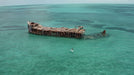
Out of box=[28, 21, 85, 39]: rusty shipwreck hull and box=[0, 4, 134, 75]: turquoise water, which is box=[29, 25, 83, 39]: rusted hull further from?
box=[0, 4, 134, 75]: turquoise water

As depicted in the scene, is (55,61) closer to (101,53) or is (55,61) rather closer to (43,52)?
(43,52)

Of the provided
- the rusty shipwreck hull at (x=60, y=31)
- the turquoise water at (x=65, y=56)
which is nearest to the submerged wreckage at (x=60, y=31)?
the rusty shipwreck hull at (x=60, y=31)

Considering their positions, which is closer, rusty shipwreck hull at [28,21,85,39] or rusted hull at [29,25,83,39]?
rusty shipwreck hull at [28,21,85,39]

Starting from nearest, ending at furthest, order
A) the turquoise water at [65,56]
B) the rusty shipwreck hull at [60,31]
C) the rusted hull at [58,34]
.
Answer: the turquoise water at [65,56], the rusty shipwreck hull at [60,31], the rusted hull at [58,34]

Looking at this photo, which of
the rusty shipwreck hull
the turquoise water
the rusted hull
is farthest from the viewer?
the rusted hull

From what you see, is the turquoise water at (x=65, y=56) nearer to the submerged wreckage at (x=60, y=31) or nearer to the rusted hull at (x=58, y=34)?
the rusted hull at (x=58, y=34)

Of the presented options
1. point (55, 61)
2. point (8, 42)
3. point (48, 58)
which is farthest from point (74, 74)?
point (8, 42)

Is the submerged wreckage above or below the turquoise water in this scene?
above

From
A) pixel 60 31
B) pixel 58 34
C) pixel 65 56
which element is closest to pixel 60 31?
pixel 60 31

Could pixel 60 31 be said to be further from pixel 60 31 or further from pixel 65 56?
pixel 65 56

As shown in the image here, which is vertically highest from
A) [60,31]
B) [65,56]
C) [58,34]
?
[60,31]

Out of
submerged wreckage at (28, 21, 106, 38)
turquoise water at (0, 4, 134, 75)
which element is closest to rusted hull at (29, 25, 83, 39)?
A: submerged wreckage at (28, 21, 106, 38)
